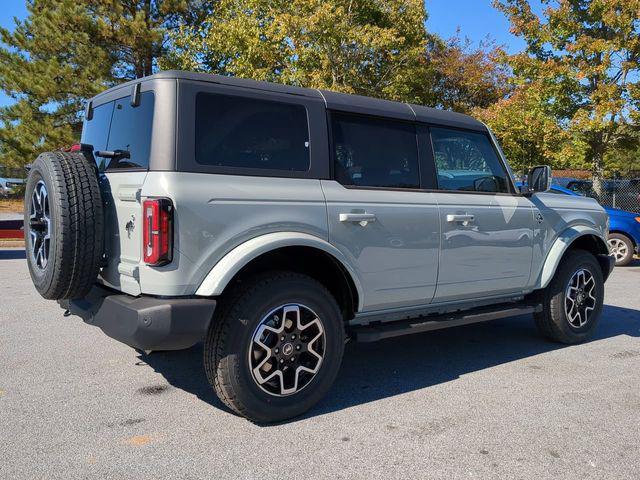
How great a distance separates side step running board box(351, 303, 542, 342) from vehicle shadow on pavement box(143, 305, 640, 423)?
0.38 meters

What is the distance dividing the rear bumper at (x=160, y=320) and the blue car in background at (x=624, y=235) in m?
9.75

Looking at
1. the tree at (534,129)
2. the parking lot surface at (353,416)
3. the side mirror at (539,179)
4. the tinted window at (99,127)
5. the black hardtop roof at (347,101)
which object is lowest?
the parking lot surface at (353,416)

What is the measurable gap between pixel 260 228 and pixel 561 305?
10.5 ft

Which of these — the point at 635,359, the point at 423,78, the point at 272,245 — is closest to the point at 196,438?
the point at 272,245

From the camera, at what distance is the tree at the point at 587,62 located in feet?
43.4

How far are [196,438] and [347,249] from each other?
4.76 feet

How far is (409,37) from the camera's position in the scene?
15984mm

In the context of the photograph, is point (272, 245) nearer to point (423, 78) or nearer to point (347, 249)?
point (347, 249)

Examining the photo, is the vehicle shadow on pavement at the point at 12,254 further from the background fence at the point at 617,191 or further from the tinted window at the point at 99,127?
the background fence at the point at 617,191

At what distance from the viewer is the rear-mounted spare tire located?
3209 mm

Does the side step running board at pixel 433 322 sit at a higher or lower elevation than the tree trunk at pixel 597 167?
lower

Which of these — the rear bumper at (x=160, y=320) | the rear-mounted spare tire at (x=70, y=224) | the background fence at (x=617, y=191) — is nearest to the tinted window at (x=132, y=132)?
the rear-mounted spare tire at (x=70, y=224)

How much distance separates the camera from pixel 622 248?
1149 cm

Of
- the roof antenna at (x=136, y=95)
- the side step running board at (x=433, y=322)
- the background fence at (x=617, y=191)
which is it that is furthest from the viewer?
the background fence at (x=617, y=191)
